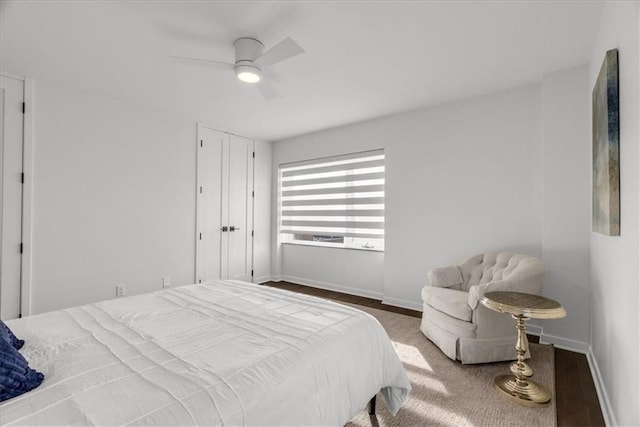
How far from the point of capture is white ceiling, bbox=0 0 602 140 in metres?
2.08

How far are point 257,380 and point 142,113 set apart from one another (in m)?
3.95

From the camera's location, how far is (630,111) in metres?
1.46

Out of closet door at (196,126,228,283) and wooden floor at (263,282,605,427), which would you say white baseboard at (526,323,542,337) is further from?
closet door at (196,126,228,283)

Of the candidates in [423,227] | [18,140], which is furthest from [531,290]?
[18,140]

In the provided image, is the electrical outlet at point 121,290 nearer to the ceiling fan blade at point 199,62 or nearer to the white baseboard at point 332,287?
the white baseboard at point 332,287

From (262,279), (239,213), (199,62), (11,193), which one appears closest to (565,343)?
(199,62)

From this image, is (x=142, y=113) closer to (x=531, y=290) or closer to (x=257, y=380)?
(x=257, y=380)

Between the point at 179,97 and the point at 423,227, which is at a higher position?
the point at 179,97

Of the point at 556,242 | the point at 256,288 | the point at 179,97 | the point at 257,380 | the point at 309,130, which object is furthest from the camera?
the point at 309,130

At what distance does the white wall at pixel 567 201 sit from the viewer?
9.22ft

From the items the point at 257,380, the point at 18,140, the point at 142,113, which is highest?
the point at 142,113

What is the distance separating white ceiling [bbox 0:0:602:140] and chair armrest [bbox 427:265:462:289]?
1.97 meters

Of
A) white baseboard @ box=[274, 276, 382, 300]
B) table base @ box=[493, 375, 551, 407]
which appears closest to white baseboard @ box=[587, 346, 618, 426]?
table base @ box=[493, 375, 551, 407]

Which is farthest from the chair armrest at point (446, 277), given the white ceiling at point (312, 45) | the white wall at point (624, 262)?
the white ceiling at point (312, 45)
